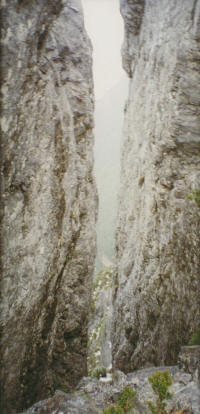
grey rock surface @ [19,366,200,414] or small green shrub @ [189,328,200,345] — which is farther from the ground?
small green shrub @ [189,328,200,345]

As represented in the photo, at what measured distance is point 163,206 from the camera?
948 cm

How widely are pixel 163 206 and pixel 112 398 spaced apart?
6.85 metres

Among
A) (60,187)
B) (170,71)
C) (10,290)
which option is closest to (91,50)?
(170,71)

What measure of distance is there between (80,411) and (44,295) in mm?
3124

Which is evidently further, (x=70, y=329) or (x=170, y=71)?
(x=170, y=71)

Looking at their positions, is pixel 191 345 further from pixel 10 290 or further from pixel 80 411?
pixel 10 290

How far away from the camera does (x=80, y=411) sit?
5383mm

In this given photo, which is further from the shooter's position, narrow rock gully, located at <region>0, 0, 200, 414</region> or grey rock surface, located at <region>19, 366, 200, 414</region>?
narrow rock gully, located at <region>0, 0, 200, 414</region>

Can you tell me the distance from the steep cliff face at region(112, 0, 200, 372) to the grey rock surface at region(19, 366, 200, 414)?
174cm

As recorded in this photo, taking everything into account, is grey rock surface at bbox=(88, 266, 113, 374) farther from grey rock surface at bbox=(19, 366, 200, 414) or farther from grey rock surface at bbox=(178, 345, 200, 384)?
grey rock surface at bbox=(178, 345, 200, 384)

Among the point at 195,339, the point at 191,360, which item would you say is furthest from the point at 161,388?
the point at 195,339

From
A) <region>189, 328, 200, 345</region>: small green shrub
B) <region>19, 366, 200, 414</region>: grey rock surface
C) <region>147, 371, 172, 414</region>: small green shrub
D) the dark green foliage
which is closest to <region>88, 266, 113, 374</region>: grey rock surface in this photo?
<region>19, 366, 200, 414</region>: grey rock surface

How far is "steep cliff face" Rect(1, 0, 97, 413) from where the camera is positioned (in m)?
6.27

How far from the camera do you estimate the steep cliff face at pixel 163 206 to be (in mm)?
7871
